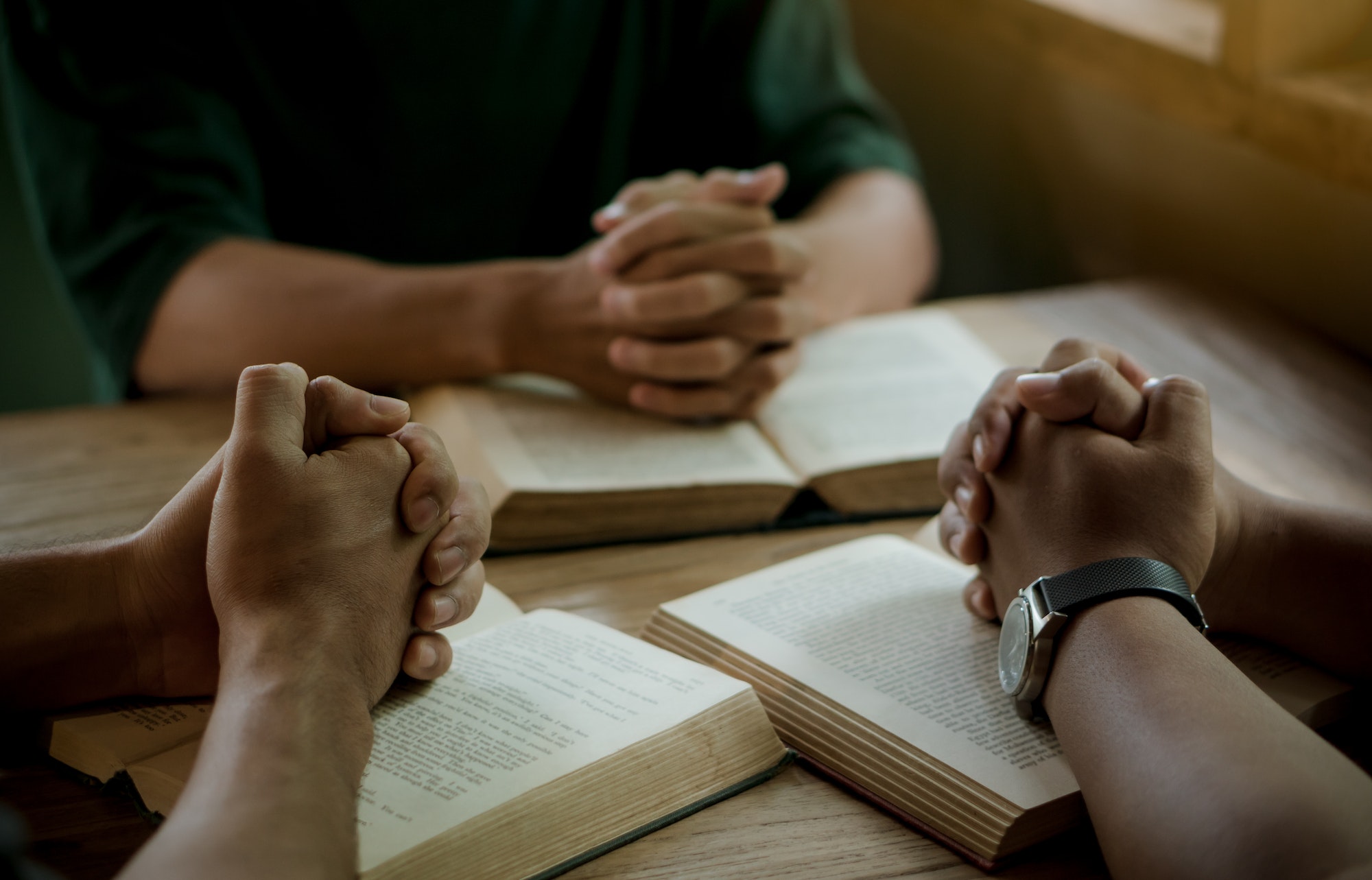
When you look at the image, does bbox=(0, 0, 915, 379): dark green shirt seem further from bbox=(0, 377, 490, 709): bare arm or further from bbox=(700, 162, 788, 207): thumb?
bbox=(0, 377, 490, 709): bare arm

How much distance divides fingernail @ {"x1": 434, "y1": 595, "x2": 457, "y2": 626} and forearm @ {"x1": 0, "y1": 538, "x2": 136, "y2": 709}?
0.19 meters

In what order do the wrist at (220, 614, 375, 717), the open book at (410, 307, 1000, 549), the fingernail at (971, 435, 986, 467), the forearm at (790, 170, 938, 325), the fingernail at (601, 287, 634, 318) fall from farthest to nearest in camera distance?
the forearm at (790, 170, 938, 325)
the fingernail at (601, 287, 634, 318)
the open book at (410, 307, 1000, 549)
the fingernail at (971, 435, 986, 467)
the wrist at (220, 614, 375, 717)

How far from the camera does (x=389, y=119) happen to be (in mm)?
1578

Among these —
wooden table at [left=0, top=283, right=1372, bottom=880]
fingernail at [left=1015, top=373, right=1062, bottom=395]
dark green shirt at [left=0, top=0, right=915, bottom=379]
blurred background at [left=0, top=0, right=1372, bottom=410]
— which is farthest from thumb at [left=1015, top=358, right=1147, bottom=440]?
dark green shirt at [left=0, top=0, right=915, bottom=379]

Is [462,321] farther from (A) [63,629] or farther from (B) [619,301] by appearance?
(A) [63,629]

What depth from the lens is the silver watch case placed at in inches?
28.0

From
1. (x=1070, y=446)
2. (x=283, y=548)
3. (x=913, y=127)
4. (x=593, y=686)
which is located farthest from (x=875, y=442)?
(x=913, y=127)

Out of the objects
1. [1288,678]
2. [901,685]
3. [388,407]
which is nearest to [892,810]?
[901,685]

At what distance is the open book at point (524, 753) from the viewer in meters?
0.60

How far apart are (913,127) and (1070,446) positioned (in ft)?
5.94

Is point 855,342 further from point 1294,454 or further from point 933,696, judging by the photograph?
point 933,696

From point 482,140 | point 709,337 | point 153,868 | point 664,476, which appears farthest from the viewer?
point 482,140

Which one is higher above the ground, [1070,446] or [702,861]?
[1070,446]

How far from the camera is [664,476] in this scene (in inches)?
41.7
